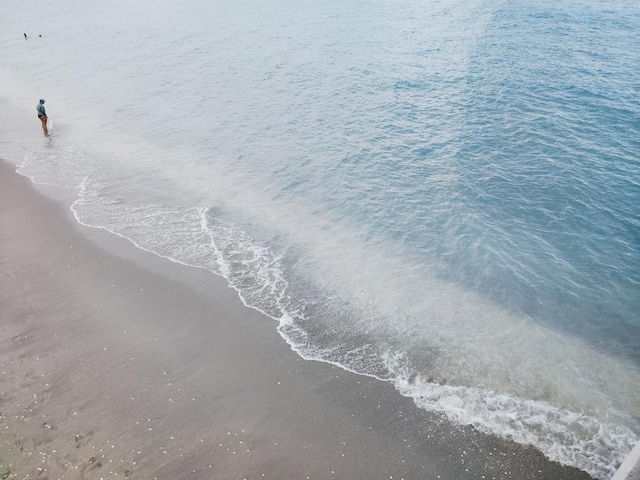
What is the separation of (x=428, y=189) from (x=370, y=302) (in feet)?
29.3

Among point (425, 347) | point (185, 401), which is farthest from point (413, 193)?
point (185, 401)

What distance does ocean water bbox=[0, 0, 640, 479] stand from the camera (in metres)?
12.6

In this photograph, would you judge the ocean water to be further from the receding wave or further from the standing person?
the standing person

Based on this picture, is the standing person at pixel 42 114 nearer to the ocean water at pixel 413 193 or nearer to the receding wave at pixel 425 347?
the ocean water at pixel 413 193

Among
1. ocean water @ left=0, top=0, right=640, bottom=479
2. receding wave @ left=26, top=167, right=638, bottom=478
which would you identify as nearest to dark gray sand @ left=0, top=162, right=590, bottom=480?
receding wave @ left=26, top=167, right=638, bottom=478

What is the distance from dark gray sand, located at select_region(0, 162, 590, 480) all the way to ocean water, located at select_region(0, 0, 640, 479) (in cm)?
84

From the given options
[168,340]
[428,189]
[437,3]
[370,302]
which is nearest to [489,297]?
[370,302]

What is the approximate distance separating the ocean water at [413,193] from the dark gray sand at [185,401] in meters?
0.84

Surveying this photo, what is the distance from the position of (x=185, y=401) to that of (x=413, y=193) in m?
14.5

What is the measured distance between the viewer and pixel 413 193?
70.4 ft

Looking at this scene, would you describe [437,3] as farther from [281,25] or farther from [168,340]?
[168,340]

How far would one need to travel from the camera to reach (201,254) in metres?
17.2

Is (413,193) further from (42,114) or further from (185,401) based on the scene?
(42,114)

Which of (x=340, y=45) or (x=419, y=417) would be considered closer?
(x=419, y=417)
